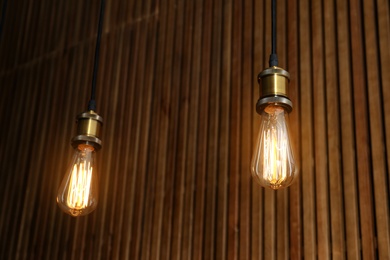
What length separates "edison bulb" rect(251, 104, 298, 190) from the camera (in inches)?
94.0

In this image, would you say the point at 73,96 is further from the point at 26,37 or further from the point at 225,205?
the point at 225,205

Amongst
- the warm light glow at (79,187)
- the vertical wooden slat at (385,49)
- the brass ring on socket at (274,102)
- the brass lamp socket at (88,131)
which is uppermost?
the vertical wooden slat at (385,49)

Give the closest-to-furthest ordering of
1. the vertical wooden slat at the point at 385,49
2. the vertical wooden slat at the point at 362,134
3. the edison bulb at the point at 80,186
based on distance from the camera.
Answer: the edison bulb at the point at 80,186 → the vertical wooden slat at the point at 362,134 → the vertical wooden slat at the point at 385,49

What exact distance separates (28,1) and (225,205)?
2.75 metres

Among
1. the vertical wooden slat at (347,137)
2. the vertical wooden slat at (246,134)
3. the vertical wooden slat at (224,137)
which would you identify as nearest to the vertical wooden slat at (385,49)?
the vertical wooden slat at (347,137)

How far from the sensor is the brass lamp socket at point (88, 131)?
2877 mm

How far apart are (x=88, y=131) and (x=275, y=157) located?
3.00 ft

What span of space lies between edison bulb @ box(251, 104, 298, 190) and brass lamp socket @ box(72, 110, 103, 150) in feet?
2.63

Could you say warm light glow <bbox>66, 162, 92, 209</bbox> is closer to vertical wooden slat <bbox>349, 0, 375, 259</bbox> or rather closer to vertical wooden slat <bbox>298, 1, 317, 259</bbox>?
vertical wooden slat <bbox>298, 1, 317, 259</bbox>

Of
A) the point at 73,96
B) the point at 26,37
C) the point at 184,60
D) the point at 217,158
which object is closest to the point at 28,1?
the point at 26,37

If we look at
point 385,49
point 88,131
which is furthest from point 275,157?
point 385,49

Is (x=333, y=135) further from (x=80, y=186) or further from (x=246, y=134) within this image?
(x=80, y=186)

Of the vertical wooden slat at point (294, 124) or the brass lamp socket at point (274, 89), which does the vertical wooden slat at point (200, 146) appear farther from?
the brass lamp socket at point (274, 89)

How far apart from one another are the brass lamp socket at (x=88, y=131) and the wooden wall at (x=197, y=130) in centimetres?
81
